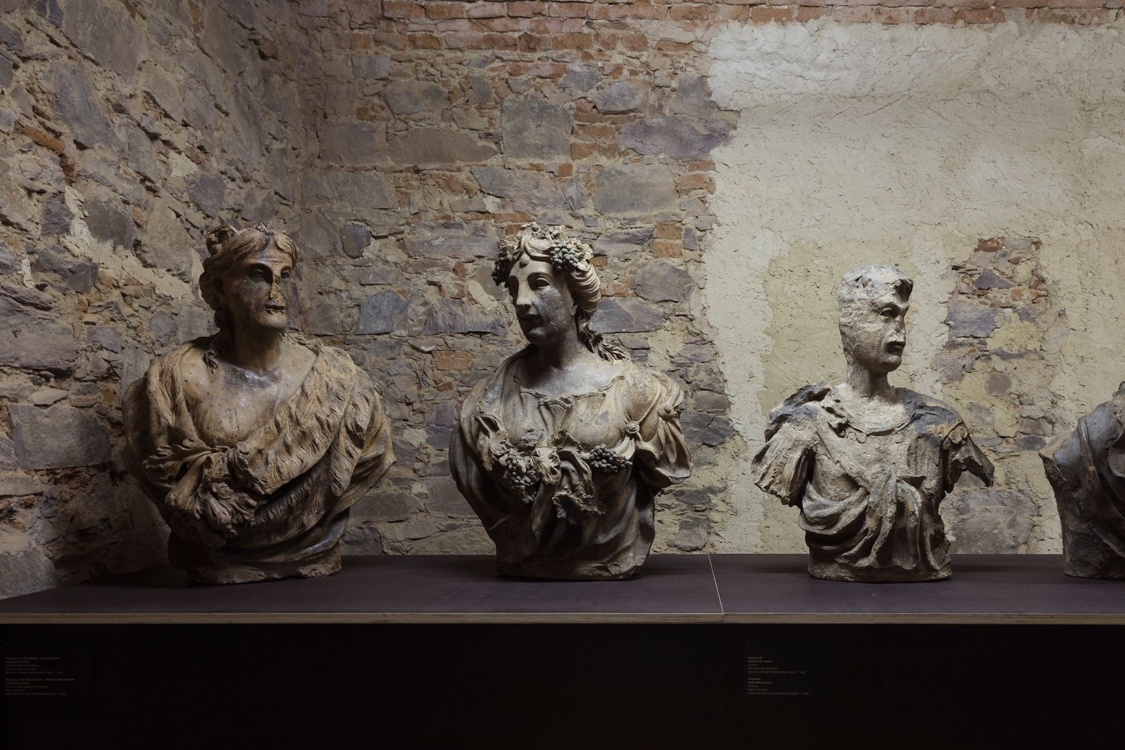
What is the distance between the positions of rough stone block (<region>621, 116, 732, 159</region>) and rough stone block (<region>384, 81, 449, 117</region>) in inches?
43.7

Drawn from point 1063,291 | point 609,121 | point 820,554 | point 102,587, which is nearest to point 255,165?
point 609,121

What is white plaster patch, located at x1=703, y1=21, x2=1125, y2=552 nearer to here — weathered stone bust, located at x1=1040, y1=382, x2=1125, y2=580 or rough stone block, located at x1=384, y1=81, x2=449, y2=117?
weathered stone bust, located at x1=1040, y1=382, x2=1125, y2=580

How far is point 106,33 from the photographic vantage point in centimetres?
458

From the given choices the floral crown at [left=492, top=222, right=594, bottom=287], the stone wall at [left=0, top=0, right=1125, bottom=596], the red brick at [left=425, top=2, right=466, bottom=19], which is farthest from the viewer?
the red brick at [left=425, top=2, right=466, bottom=19]

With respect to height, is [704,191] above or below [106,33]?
below

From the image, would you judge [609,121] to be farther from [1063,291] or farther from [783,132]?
[1063,291]

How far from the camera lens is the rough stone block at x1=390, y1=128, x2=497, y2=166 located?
6004mm

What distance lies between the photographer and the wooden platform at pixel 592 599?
11.3 feet

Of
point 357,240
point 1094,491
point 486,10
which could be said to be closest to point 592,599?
point 1094,491

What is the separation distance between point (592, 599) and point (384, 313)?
2695 mm

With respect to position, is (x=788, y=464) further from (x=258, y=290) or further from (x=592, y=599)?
(x=258, y=290)

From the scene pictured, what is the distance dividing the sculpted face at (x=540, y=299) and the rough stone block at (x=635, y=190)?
168 cm

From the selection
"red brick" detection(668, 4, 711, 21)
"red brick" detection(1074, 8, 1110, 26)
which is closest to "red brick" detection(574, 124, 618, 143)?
"red brick" detection(668, 4, 711, 21)
